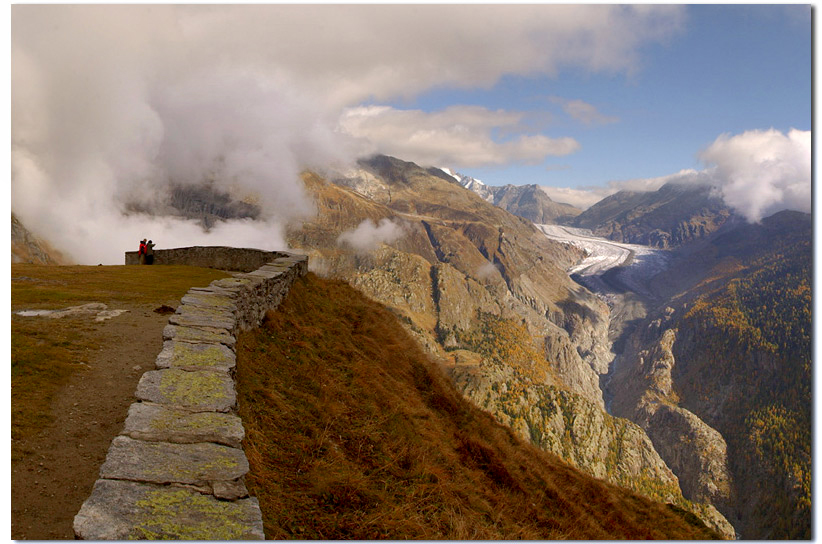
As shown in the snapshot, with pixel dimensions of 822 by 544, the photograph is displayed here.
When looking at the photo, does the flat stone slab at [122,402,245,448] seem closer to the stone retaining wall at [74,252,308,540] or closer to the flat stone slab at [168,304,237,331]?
the stone retaining wall at [74,252,308,540]

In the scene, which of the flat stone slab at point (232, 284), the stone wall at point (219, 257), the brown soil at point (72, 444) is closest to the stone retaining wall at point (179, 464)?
the brown soil at point (72, 444)

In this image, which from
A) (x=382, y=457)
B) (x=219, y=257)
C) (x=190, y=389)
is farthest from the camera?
(x=219, y=257)

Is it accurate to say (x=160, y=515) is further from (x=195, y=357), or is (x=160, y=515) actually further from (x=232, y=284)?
(x=232, y=284)

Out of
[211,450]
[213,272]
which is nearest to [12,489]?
[211,450]

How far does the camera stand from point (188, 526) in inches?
202

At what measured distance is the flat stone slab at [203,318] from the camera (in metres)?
11.8

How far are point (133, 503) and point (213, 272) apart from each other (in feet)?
81.8

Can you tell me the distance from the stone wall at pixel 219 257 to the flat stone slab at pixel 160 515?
79.7 ft

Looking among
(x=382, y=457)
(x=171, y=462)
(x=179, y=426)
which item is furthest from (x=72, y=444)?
(x=382, y=457)

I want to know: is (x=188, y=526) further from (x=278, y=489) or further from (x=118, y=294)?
(x=118, y=294)

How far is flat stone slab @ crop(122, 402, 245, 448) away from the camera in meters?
6.57

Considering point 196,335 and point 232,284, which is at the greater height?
point 232,284

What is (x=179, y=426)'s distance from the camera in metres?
6.88

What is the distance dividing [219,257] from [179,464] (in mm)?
28892
